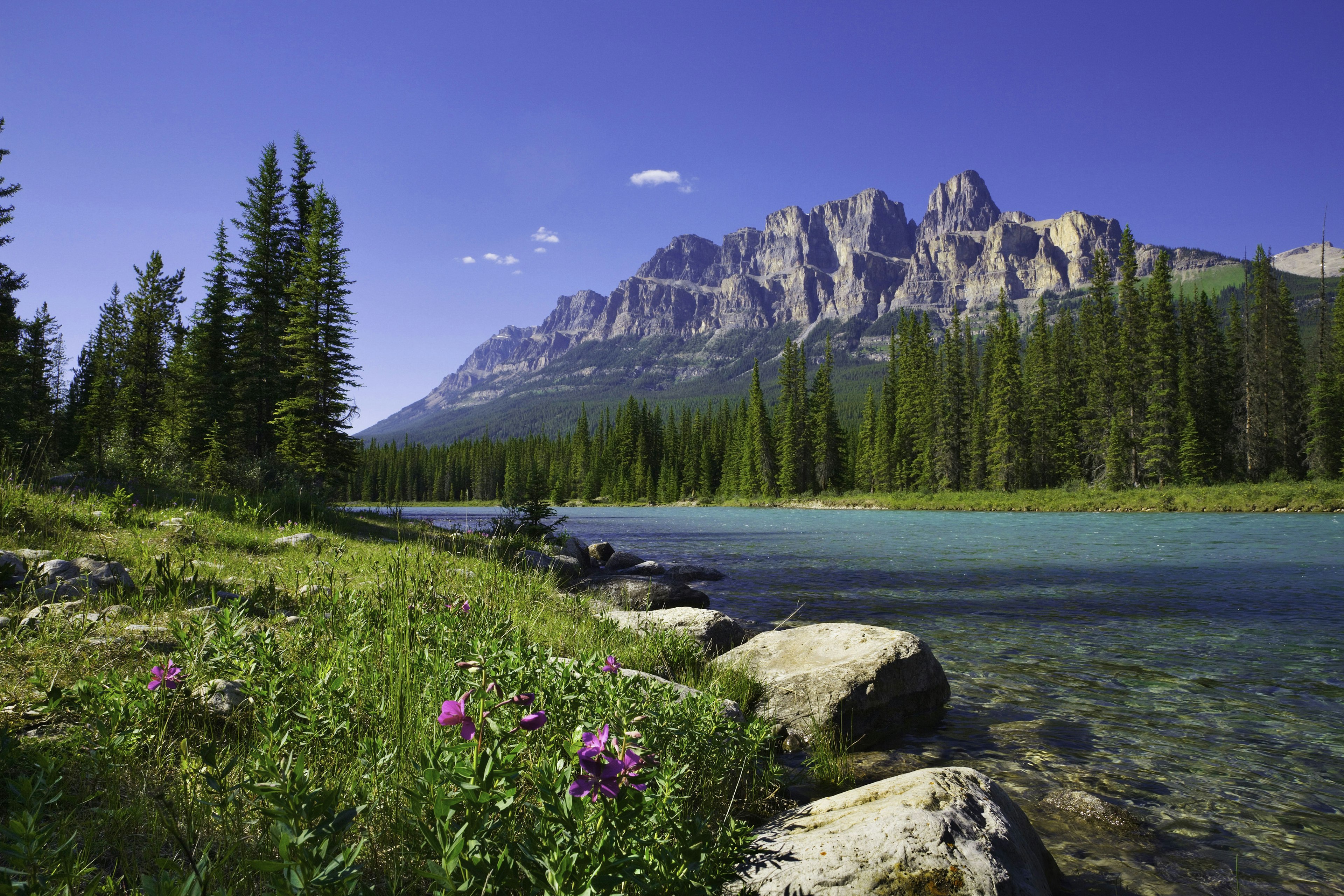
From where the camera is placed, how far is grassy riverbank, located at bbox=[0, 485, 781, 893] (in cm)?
151

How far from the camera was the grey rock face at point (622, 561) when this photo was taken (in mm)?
15758

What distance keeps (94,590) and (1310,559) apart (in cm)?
2339

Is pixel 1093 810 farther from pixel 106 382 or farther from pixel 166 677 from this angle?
pixel 106 382

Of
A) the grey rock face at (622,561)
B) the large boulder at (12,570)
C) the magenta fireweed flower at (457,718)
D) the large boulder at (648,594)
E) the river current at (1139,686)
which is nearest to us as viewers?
the magenta fireweed flower at (457,718)

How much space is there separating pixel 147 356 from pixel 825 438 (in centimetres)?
5940

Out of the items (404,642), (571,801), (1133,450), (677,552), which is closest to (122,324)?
(677,552)

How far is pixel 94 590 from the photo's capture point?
4.52m

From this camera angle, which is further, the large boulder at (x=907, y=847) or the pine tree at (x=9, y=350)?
the pine tree at (x=9, y=350)

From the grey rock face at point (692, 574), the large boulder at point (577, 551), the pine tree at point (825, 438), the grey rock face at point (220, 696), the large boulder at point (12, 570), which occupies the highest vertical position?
the pine tree at point (825, 438)

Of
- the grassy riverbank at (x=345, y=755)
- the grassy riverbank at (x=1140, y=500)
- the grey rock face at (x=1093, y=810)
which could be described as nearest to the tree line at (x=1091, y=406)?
the grassy riverbank at (x=1140, y=500)

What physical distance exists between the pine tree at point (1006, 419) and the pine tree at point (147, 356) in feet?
197

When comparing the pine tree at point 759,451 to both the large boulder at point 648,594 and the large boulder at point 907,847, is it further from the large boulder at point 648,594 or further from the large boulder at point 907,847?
the large boulder at point 907,847

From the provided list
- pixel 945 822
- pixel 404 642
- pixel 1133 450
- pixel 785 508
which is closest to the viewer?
pixel 945 822

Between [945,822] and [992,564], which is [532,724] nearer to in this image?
[945,822]
